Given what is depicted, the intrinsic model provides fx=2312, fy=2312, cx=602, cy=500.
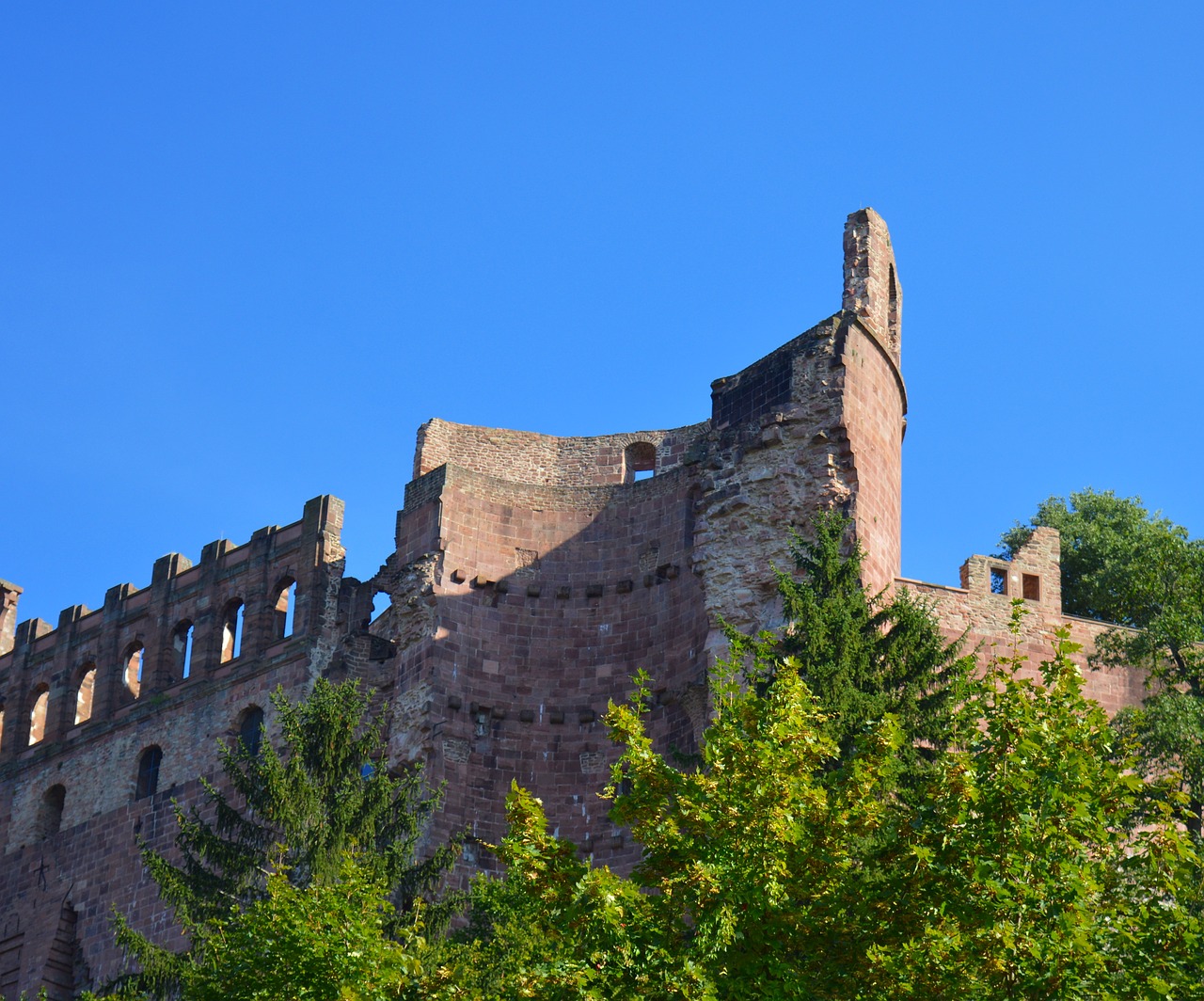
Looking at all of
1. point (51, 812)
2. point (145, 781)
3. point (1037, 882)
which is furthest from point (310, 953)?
point (51, 812)

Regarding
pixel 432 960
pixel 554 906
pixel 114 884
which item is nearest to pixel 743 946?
pixel 554 906

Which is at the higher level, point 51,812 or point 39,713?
point 39,713

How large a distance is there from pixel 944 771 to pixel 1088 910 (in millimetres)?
2124

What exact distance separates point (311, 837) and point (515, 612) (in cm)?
829

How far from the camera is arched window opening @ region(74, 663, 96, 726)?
148 ft

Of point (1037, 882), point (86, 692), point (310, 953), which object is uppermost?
point (86, 692)

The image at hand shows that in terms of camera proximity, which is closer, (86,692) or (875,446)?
(875,446)

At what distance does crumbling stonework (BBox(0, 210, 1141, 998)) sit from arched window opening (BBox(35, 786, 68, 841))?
0.15 ft

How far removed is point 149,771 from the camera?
41875 mm

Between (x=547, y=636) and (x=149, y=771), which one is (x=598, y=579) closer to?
(x=547, y=636)

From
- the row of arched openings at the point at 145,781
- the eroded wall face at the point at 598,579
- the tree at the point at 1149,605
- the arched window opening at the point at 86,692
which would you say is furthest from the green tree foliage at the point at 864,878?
the arched window opening at the point at 86,692

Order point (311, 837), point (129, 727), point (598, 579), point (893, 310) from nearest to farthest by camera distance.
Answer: point (311, 837) → point (598, 579) → point (893, 310) → point (129, 727)

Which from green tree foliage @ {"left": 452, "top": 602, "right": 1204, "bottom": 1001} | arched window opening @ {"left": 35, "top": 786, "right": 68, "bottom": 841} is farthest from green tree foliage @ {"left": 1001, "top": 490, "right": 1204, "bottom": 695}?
arched window opening @ {"left": 35, "top": 786, "right": 68, "bottom": 841}

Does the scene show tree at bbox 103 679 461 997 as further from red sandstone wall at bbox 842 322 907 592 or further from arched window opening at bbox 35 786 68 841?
arched window opening at bbox 35 786 68 841
